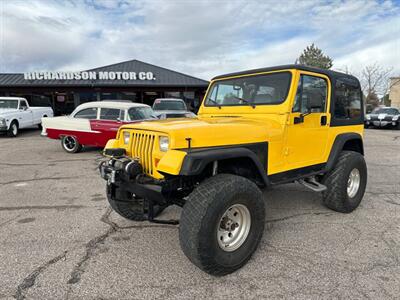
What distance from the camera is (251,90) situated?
12.5 ft

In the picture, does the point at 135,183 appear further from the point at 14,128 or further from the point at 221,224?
the point at 14,128

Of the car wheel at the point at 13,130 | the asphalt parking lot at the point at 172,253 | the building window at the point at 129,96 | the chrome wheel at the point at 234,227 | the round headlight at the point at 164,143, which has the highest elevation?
the building window at the point at 129,96

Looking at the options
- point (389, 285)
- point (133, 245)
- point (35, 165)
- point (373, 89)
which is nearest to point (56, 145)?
point (35, 165)

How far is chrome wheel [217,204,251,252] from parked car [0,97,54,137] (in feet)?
43.5

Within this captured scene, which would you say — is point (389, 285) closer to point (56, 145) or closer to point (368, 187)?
point (368, 187)

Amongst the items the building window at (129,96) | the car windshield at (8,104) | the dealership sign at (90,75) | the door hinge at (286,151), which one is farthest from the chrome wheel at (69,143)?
the building window at (129,96)

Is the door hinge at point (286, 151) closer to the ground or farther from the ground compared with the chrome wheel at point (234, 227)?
farther from the ground

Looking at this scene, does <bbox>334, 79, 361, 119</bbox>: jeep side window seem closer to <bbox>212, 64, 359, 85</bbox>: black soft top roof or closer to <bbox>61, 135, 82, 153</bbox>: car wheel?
<bbox>212, 64, 359, 85</bbox>: black soft top roof

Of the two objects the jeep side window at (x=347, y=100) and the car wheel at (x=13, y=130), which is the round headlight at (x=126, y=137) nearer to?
the jeep side window at (x=347, y=100)

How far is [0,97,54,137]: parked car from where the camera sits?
41.9 feet

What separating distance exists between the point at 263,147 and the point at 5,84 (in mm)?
22229

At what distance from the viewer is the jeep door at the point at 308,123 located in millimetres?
3443

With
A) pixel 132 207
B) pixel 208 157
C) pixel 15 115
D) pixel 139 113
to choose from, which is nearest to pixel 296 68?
pixel 208 157

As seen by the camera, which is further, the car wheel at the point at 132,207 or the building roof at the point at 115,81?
the building roof at the point at 115,81
